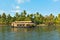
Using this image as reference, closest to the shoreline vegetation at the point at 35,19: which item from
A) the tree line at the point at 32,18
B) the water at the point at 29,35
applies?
the tree line at the point at 32,18

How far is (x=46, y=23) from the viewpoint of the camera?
123312mm

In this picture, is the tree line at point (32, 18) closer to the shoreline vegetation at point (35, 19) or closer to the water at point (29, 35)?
the shoreline vegetation at point (35, 19)

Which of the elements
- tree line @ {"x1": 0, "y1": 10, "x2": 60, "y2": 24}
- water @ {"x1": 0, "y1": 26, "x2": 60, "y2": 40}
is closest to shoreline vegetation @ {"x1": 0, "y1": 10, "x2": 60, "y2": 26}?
tree line @ {"x1": 0, "y1": 10, "x2": 60, "y2": 24}

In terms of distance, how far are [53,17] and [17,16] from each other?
1083 inches

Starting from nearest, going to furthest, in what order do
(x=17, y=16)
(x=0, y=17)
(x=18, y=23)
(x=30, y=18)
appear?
(x=18, y=23)
(x=30, y=18)
(x=17, y=16)
(x=0, y=17)

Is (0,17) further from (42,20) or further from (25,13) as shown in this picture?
(42,20)

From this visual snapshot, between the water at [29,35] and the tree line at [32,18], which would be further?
the tree line at [32,18]

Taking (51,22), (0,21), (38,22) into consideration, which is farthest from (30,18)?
(0,21)

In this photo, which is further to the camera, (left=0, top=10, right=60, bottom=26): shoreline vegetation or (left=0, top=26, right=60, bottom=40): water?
(left=0, top=10, right=60, bottom=26): shoreline vegetation

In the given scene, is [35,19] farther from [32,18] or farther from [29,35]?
[29,35]

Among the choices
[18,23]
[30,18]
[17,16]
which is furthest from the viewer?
[17,16]

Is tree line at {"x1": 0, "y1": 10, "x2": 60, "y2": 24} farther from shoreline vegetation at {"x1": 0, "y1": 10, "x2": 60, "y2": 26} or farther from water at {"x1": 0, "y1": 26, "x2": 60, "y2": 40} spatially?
water at {"x1": 0, "y1": 26, "x2": 60, "y2": 40}

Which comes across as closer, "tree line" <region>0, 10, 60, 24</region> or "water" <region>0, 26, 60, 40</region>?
"water" <region>0, 26, 60, 40</region>

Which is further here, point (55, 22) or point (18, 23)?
point (55, 22)
